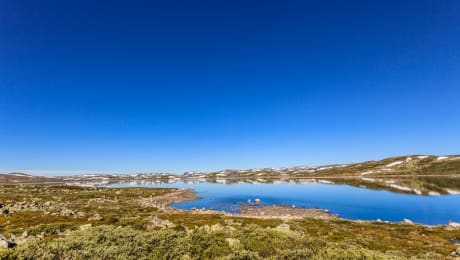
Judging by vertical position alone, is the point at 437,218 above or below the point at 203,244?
below

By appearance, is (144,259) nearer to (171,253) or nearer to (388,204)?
(171,253)

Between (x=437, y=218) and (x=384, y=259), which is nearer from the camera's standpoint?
(x=384, y=259)

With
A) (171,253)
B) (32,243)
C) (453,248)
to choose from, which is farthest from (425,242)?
(32,243)

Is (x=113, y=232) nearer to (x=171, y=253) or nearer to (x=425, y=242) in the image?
(x=171, y=253)

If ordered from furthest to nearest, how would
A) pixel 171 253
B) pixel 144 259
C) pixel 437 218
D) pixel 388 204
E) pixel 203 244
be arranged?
pixel 388 204 < pixel 437 218 < pixel 203 244 < pixel 171 253 < pixel 144 259

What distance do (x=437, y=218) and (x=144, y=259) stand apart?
2354 inches

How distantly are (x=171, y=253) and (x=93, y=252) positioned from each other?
3347mm

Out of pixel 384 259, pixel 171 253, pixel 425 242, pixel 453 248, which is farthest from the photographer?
pixel 425 242

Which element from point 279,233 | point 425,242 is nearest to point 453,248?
point 425,242

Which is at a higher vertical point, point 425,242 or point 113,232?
point 113,232

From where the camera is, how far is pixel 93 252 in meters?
10.9

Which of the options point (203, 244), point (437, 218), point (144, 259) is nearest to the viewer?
point (144, 259)

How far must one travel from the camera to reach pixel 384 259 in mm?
9883

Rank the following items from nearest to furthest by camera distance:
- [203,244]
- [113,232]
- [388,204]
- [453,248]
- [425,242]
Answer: [203,244]
[113,232]
[453,248]
[425,242]
[388,204]
